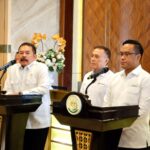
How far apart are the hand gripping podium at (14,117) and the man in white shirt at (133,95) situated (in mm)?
767

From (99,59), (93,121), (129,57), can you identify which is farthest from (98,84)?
(93,121)

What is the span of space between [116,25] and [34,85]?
1.74 metres

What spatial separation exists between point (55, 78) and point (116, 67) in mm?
1024

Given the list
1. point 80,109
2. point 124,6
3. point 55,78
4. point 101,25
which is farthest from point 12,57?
point 80,109

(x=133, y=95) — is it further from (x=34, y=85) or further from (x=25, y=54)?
(x=25, y=54)

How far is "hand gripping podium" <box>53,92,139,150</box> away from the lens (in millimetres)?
2324

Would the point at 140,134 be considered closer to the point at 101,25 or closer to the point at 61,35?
the point at 101,25

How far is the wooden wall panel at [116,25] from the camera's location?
4.37 meters

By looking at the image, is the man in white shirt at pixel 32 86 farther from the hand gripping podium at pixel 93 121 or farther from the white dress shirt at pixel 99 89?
the hand gripping podium at pixel 93 121

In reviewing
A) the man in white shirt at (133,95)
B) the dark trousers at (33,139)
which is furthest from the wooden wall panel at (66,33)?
the man in white shirt at (133,95)

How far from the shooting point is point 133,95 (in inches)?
102

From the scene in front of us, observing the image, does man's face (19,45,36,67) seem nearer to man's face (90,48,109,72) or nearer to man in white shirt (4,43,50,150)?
man in white shirt (4,43,50,150)

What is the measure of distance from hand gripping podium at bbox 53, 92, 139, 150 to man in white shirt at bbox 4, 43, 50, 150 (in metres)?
0.88

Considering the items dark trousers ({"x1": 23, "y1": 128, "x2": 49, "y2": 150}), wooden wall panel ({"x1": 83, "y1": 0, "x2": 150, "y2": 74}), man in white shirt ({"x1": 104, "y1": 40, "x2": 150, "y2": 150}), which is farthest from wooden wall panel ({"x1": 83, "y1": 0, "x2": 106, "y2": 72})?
man in white shirt ({"x1": 104, "y1": 40, "x2": 150, "y2": 150})
